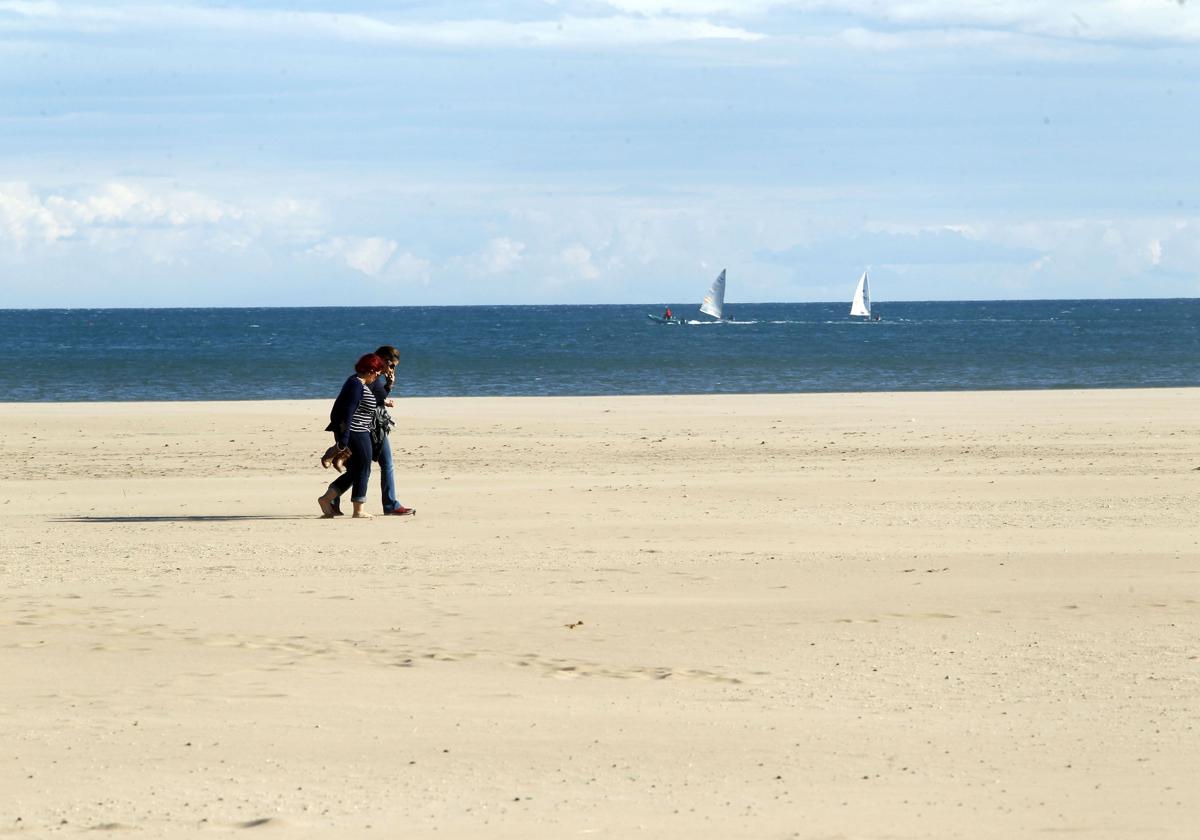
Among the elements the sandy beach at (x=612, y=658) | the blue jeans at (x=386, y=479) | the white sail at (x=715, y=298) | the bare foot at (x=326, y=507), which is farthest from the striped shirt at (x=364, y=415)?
the white sail at (x=715, y=298)

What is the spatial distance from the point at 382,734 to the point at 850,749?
2.02 meters

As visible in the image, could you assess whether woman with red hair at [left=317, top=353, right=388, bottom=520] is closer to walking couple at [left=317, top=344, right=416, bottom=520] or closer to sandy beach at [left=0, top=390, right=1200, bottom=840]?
walking couple at [left=317, top=344, right=416, bottom=520]

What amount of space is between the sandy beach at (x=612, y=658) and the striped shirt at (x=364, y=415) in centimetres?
87

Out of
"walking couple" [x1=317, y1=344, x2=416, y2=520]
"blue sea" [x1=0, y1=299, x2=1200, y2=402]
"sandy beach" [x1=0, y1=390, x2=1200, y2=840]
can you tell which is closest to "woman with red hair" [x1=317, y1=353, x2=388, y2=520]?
"walking couple" [x1=317, y1=344, x2=416, y2=520]

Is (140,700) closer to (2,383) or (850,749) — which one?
(850,749)

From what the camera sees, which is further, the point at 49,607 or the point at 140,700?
the point at 49,607

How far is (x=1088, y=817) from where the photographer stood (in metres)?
5.44

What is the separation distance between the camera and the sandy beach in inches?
225

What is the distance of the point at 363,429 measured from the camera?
13867mm

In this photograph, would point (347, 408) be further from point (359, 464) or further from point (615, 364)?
point (615, 364)

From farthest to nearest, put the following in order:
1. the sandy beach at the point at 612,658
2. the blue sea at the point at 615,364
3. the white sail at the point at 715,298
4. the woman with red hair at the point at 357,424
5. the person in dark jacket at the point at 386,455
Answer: the white sail at the point at 715,298 < the blue sea at the point at 615,364 < the person in dark jacket at the point at 386,455 < the woman with red hair at the point at 357,424 < the sandy beach at the point at 612,658

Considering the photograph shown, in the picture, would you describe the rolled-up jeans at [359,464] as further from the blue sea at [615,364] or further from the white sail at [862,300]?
the white sail at [862,300]

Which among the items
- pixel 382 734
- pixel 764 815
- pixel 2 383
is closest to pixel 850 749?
pixel 764 815

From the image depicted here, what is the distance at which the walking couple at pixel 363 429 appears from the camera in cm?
1377
